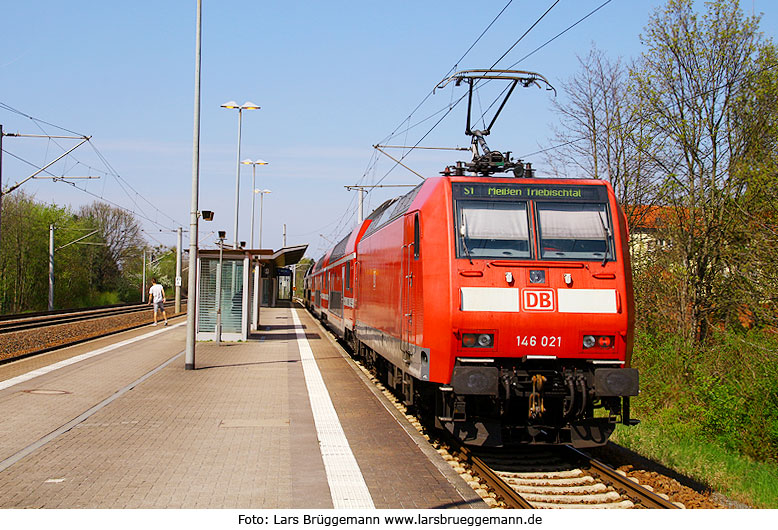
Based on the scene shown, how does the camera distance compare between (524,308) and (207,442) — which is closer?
(524,308)

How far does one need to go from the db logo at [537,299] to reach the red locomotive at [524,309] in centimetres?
1

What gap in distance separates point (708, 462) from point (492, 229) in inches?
180

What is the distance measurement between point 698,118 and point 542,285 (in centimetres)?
1330

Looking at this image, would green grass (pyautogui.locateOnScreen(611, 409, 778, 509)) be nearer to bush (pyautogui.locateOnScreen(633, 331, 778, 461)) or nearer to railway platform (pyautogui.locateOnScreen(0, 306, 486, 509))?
bush (pyautogui.locateOnScreen(633, 331, 778, 461))

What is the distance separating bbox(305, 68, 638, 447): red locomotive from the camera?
26.2ft

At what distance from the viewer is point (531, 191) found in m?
8.77

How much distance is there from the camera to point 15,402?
11203mm

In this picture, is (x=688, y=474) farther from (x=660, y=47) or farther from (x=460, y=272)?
(x=660, y=47)

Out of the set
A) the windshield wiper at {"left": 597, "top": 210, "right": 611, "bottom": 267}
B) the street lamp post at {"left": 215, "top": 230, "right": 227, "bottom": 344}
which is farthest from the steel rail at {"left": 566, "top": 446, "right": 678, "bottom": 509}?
the street lamp post at {"left": 215, "top": 230, "right": 227, "bottom": 344}

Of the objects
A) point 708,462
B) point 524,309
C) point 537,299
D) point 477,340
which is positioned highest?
point 537,299

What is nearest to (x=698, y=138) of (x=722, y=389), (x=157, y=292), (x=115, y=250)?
(x=722, y=389)

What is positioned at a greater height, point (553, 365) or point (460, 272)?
point (460, 272)

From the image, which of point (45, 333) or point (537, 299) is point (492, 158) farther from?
point (45, 333)
